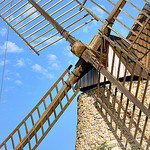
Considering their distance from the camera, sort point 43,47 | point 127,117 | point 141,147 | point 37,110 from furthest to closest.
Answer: point 43,47
point 37,110
point 127,117
point 141,147

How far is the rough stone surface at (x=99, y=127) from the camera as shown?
23.6ft

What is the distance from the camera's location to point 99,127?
7559mm

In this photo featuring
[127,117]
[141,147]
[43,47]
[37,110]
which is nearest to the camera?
[141,147]

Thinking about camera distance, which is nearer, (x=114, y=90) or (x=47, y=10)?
(x=114, y=90)

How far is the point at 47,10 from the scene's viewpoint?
832cm

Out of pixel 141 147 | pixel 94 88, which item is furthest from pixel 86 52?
pixel 141 147

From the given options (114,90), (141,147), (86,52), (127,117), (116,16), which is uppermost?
(116,16)

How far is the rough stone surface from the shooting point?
23.6 feet

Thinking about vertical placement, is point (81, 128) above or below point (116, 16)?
below

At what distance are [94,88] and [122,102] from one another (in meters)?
0.83

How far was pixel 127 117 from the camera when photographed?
7.40 m

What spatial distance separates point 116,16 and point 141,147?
3006 millimetres

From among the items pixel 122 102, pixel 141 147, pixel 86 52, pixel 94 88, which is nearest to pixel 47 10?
pixel 86 52

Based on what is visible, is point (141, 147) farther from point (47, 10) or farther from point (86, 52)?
point (47, 10)
